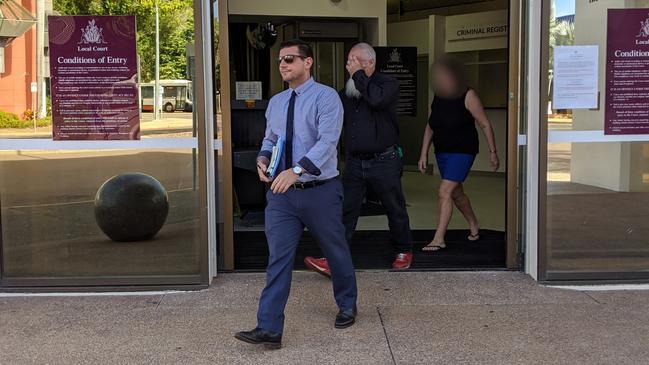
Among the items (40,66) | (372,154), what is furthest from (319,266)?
(40,66)

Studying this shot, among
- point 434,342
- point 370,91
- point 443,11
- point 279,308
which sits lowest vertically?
point 434,342

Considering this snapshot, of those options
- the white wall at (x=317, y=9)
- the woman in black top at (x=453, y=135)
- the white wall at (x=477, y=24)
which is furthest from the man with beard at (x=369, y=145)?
the white wall at (x=477, y=24)

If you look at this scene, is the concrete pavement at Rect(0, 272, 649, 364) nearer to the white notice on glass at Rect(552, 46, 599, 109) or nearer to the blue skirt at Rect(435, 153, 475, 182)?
the blue skirt at Rect(435, 153, 475, 182)

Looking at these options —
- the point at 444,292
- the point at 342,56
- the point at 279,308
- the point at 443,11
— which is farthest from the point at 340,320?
the point at 443,11

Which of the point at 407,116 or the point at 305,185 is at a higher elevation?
the point at 407,116

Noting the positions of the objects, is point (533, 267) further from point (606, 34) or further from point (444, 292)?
point (606, 34)

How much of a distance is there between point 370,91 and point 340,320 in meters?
1.68

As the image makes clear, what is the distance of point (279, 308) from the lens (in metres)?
4.01

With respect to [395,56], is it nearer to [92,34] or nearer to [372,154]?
[372,154]

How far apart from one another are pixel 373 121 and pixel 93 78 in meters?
2.12

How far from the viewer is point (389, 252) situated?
20.8 feet

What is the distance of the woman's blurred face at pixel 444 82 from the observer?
6350mm

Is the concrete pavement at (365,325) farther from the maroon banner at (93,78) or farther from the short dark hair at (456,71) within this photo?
the short dark hair at (456,71)

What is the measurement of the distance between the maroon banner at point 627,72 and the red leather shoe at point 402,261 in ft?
6.05
